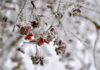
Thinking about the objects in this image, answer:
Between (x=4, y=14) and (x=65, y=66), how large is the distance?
0.39 m

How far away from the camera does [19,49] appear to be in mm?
1142

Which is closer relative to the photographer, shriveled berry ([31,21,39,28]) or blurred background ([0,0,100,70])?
blurred background ([0,0,100,70])

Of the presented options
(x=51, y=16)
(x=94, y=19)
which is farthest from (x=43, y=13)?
(x=94, y=19)

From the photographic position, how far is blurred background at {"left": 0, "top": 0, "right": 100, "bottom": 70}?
1121 mm

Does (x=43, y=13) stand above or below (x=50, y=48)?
above

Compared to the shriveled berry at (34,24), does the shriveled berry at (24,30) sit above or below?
below

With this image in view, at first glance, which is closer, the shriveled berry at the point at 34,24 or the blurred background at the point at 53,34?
the blurred background at the point at 53,34

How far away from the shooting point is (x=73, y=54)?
1.15 meters

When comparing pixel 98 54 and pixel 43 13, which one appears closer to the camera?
pixel 98 54

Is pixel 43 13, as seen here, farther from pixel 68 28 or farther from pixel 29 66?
pixel 29 66

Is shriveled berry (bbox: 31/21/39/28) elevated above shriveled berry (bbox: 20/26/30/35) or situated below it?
above

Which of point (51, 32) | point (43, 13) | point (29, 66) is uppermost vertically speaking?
point (43, 13)

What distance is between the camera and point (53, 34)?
1210mm

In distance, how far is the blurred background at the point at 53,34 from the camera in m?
1.12
